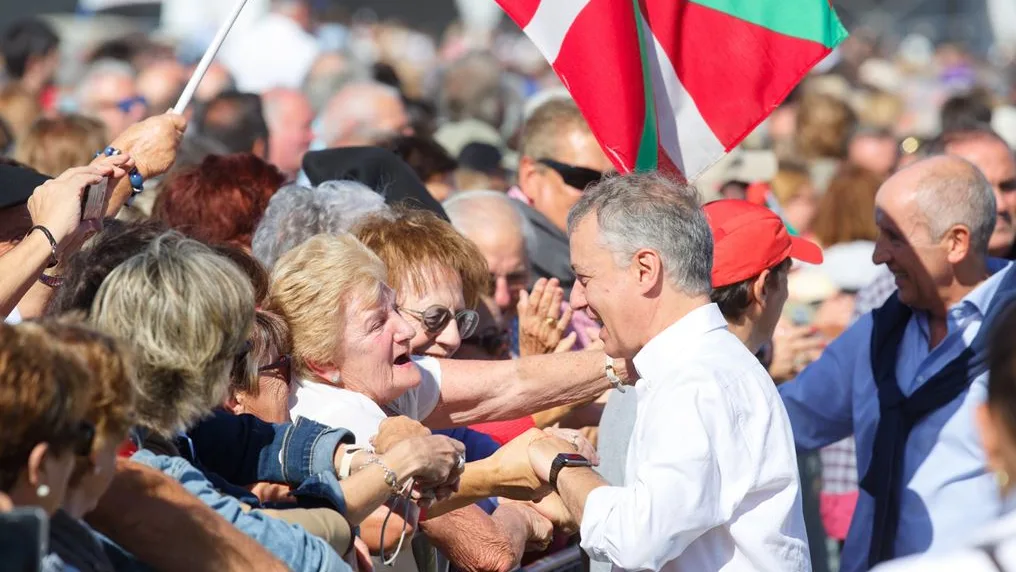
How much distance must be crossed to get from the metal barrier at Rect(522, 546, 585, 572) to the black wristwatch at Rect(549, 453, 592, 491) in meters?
0.79

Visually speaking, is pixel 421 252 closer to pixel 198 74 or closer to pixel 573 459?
pixel 198 74

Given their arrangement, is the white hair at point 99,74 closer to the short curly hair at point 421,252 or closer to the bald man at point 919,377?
the short curly hair at point 421,252

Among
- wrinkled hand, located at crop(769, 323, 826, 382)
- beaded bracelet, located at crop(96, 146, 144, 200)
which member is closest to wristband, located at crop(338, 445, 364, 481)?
beaded bracelet, located at crop(96, 146, 144, 200)

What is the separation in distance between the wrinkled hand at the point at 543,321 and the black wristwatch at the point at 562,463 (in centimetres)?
155

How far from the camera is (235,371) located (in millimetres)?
3426

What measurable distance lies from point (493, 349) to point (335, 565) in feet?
7.55

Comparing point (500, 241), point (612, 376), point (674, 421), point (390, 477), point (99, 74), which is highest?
point (674, 421)

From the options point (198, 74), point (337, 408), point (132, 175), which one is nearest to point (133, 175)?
point (132, 175)

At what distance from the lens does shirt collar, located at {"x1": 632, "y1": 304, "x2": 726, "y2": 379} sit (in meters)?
3.42

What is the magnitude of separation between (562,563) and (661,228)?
143cm

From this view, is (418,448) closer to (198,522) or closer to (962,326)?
(198,522)

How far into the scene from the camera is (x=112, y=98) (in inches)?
405

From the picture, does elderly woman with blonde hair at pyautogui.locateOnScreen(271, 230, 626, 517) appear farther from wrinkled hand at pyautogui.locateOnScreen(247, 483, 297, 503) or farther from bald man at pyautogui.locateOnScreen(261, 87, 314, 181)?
bald man at pyautogui.locateOnScreen(261, 87, 314, 181)

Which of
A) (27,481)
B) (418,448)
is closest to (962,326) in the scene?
(418,448)
